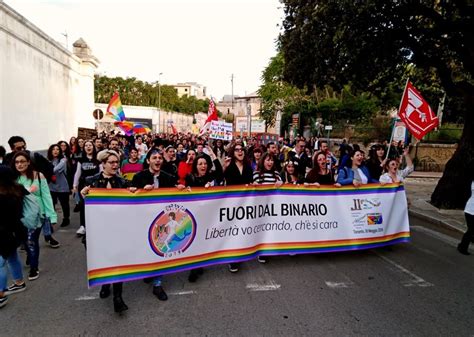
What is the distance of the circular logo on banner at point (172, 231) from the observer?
12.7 feet

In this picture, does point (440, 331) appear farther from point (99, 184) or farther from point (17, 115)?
point (17, 115)

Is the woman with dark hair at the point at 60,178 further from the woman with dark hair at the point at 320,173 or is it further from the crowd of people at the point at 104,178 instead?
the woman with dark hair at the point at 320,173

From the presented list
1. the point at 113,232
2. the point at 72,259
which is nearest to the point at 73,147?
the point at 72,259

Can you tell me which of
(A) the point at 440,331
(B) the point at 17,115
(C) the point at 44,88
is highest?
(C) the point at 44,88

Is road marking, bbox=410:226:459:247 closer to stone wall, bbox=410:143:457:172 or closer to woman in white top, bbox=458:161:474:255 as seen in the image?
woman in white top, bbox=458:161:474:255

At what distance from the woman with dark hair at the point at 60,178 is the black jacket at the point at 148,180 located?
3323mm

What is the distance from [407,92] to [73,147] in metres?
8.31

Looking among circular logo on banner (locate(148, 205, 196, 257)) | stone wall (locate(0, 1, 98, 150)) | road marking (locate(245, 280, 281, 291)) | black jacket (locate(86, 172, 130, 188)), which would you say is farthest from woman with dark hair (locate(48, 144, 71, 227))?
stone wall (locate(0, 1, 98, 150))

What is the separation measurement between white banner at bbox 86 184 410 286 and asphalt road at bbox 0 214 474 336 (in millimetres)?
336

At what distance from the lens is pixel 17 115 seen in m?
12.2

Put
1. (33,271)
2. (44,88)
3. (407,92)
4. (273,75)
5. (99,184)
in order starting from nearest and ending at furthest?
(99,184) → (33,271) → (407,92) → (44,88) → (273,75)

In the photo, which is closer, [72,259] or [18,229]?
[18,229]

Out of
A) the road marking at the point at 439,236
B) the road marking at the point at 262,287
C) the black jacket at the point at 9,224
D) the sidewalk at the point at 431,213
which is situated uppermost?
the black jacket at the point at 9,224

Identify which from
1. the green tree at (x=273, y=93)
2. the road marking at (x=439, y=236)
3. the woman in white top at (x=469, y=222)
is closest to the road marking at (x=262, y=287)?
the woman in white top at (x=469, y=222)
